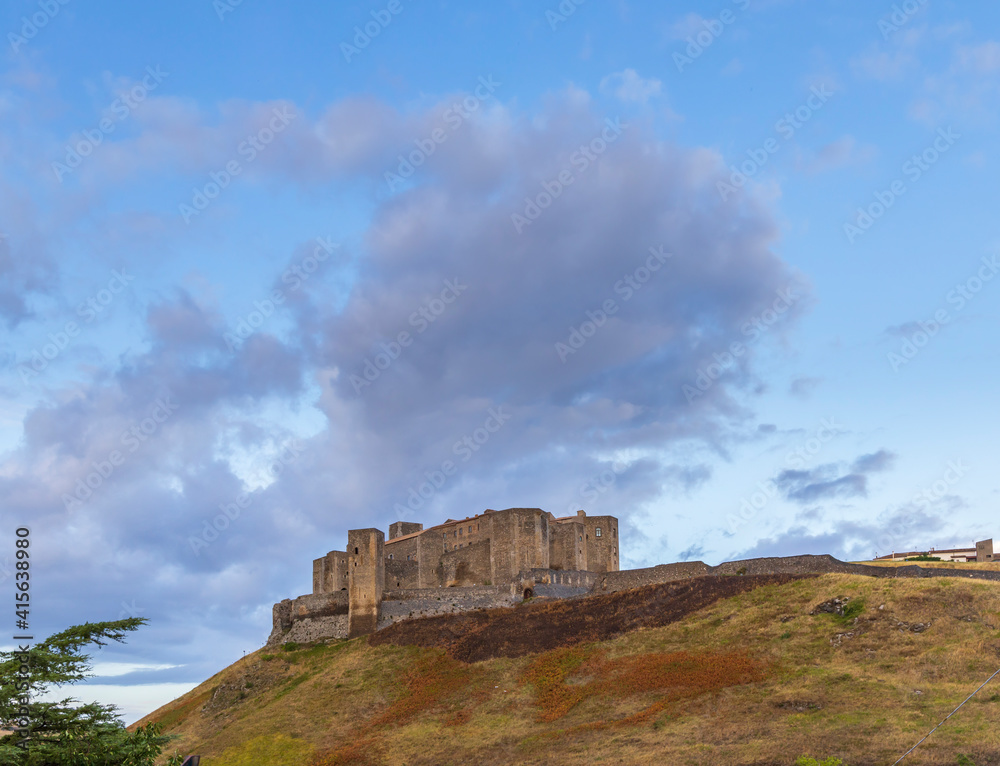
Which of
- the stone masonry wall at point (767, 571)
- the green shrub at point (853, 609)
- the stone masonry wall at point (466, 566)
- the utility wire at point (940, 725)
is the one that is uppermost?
the stone masonry wall at point (466, 566)

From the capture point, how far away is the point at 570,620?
72.4 metres

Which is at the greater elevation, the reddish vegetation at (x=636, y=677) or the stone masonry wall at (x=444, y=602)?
the stone masonry wall at (x=444, y=602)

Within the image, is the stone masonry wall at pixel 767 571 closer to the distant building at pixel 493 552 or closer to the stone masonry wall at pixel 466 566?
the distant building at pixel 493 552

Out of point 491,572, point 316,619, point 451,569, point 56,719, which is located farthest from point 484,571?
point 56,719

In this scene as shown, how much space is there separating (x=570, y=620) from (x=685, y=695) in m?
17.9

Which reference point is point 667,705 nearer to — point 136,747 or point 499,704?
point 499,704

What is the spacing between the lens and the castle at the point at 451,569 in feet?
267

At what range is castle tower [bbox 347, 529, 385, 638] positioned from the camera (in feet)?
267

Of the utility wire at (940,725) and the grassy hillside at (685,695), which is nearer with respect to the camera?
the utility wire at (940,725)

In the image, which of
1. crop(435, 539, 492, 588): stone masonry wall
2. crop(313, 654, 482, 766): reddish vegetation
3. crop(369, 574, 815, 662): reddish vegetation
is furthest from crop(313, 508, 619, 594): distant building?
crop(313, 654, 482, 766): reddish vegetation

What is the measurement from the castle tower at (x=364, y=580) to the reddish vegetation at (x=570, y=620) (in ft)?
13.2

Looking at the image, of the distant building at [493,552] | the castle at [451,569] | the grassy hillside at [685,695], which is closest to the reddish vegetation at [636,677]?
the grassy hillside at [685,695]

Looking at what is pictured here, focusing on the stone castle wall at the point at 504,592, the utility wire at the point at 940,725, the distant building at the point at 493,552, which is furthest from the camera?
the distant building at the point at 493,552

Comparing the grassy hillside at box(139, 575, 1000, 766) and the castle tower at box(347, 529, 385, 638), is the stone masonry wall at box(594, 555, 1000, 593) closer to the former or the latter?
the grassy hillside at box(139, 575, 1000, 766)
